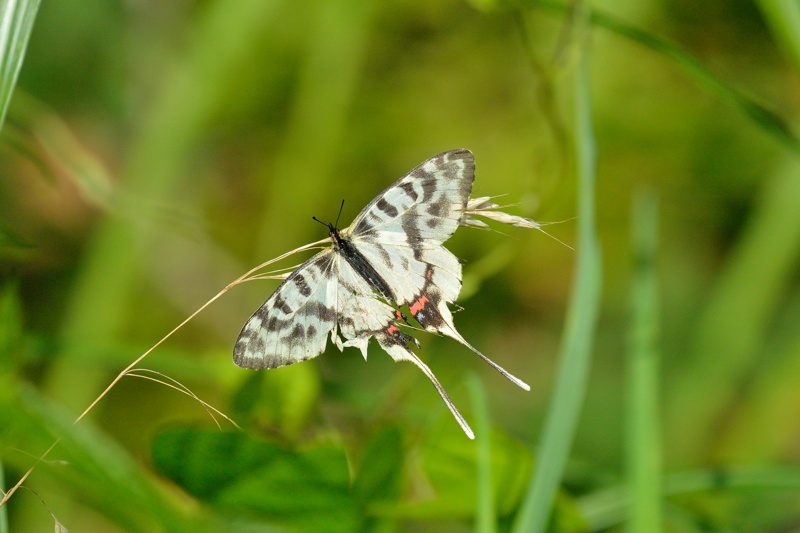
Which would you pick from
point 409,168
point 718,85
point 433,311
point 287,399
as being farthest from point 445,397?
point 409,168

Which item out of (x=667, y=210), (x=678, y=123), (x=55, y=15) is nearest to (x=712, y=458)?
Result: (x=667, y=210)

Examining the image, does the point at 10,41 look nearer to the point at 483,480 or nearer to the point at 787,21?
the point at 483,480

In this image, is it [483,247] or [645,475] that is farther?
[483,247]

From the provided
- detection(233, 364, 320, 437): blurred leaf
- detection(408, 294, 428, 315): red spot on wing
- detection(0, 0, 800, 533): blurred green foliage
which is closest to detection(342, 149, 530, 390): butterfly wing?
detection(408, 294, 428, 315): red spot on wing

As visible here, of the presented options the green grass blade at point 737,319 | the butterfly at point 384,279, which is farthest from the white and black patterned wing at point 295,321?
the green grass blade at point 737,319

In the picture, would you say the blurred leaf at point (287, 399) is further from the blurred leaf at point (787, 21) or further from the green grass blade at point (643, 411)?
the blurred leaf at point (787, 21)

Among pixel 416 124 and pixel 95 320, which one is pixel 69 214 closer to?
pixel 95 320

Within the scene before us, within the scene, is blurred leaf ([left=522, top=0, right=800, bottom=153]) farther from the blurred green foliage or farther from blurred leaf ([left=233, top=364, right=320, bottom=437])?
the blurred green foliage
